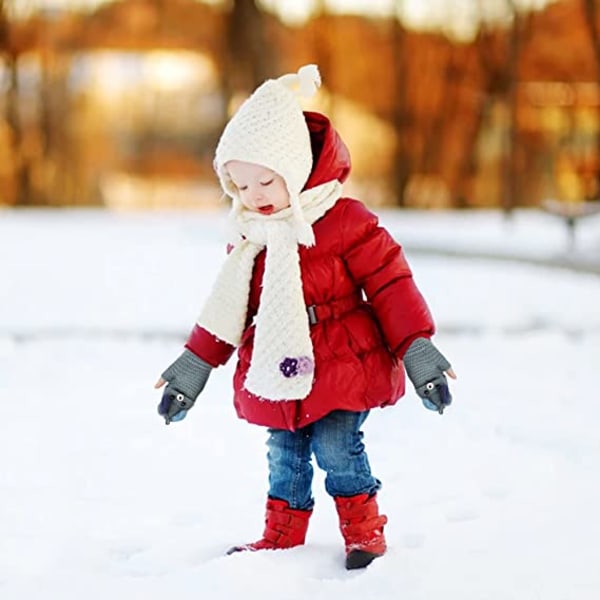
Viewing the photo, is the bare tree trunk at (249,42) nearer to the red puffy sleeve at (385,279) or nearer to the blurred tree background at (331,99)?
the blurred tree background at (331,99)

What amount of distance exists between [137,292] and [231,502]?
6.35 m

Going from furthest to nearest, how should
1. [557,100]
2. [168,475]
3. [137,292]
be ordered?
[557,100]
[137,292]
[168,475]

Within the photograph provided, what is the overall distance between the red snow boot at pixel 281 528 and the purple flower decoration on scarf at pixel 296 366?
472mm

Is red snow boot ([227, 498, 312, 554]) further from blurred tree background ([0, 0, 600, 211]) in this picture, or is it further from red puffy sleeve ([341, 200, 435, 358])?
blurred tree background ([0, 0, 600, 211])

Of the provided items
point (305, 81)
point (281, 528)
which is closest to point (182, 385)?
point (281, 528)

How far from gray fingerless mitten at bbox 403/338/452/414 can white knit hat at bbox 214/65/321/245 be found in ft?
1.30

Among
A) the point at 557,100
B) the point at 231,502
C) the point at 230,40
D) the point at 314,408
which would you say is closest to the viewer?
the point at 314,408

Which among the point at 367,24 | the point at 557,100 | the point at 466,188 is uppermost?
the point at 367,24

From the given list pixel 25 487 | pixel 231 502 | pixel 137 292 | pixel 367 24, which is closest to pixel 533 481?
pixel 231 502

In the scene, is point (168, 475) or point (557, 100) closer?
point (168, 475)

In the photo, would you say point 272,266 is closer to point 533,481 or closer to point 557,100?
point 533,481

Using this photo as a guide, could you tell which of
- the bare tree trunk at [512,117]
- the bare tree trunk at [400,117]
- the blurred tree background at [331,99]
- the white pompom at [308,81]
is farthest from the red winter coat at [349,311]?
the bare tree trunk at [400,117]

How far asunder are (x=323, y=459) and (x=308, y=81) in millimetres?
1002

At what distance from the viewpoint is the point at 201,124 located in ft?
97.1
